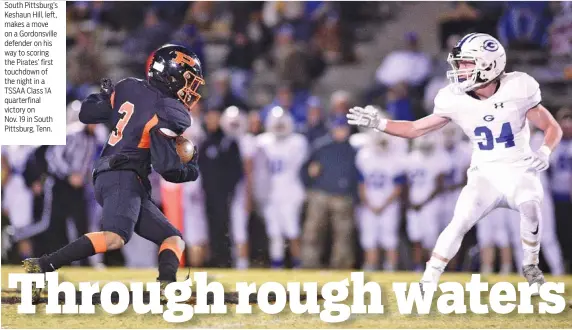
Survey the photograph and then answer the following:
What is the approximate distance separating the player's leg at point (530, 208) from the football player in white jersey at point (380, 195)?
9.92 feet

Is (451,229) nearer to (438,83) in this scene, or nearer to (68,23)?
(438,83)

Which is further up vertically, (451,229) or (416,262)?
(451,229)

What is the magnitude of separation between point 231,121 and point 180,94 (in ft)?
10.9

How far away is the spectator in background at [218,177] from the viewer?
361 inches

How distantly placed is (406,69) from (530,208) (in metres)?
4.05

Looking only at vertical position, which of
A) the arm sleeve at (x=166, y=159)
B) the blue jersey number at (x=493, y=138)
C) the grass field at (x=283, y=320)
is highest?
the blue jersey number at (x=493, y=138)

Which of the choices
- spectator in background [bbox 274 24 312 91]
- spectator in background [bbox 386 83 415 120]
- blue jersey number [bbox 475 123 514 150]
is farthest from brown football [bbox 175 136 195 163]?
spectator in background [bbox 274 24 312 91]

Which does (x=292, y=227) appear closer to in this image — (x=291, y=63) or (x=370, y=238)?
(x=370, y=238)

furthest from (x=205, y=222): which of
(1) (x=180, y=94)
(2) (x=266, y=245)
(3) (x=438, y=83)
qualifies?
(1) (x=180, y=94)

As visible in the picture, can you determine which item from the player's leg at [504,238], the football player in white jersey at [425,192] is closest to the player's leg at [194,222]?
the football player in white jersey at [425,192]

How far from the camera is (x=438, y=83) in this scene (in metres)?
9.67

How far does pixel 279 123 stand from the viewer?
9391 millimetres

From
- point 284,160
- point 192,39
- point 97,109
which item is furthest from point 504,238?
point 97,109

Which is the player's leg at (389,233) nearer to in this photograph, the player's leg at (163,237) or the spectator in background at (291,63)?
the spectator in background at (291,63)
